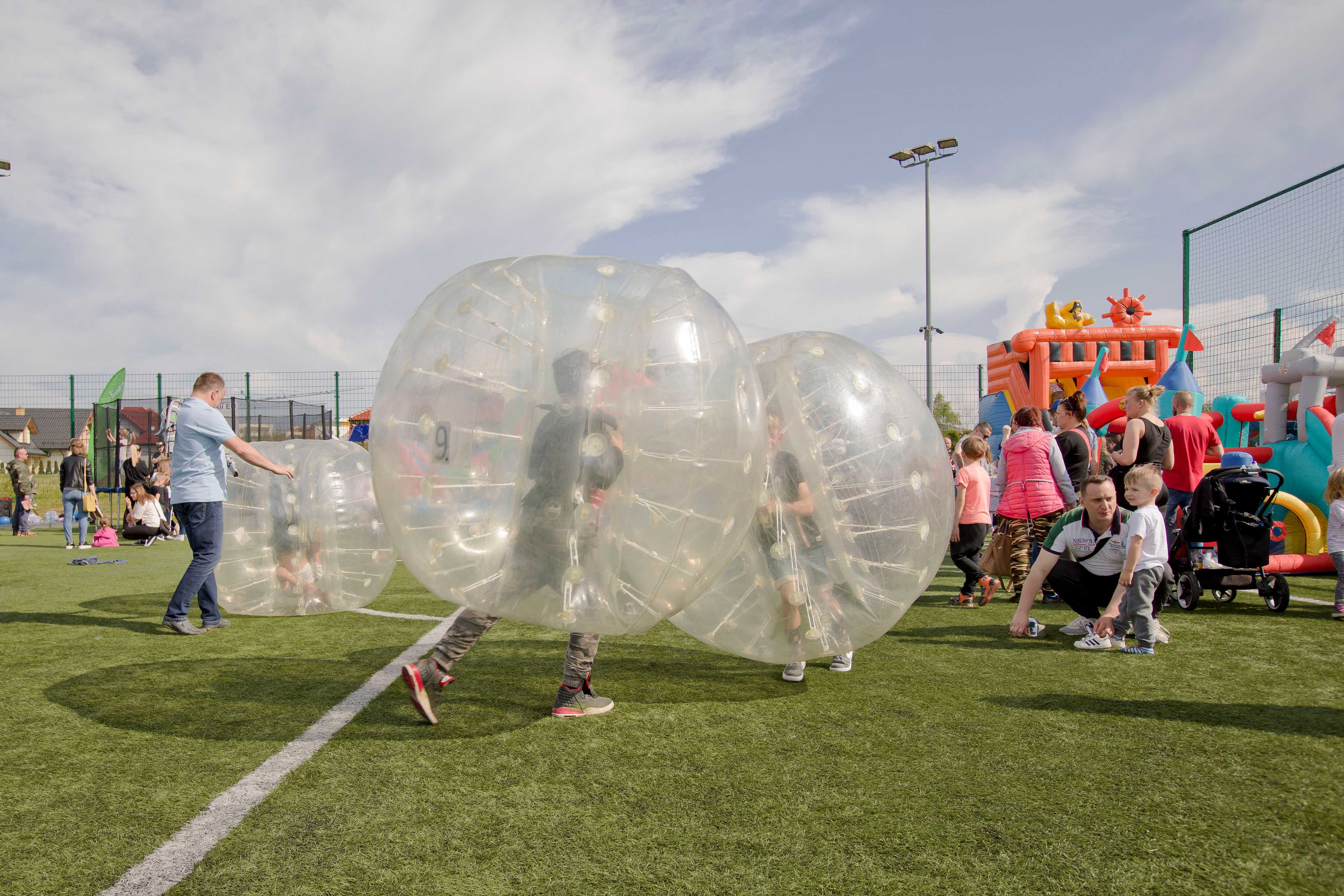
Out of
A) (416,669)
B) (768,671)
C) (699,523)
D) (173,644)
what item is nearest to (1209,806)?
(699,523)

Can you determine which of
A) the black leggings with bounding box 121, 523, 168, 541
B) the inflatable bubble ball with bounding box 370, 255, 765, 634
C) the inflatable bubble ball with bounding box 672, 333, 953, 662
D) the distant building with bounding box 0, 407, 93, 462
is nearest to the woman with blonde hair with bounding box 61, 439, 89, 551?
the black leggings with bounding box 121, 523, 168, 541

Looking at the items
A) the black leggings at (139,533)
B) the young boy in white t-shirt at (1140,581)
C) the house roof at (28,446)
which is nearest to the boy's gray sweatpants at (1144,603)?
the young boy in white t-shirt at (1140,581)

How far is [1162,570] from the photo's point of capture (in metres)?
A: 5.35

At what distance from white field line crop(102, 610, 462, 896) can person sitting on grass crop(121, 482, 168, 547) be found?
458 inches

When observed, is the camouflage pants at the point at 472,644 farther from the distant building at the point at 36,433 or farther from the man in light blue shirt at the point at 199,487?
the distant building at the point at 36,433

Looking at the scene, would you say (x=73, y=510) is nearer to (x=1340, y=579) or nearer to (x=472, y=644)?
(x=472, y=644)

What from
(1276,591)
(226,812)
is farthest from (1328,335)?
(226,812)

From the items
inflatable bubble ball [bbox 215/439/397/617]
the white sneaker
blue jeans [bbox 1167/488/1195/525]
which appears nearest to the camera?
the white sneaker

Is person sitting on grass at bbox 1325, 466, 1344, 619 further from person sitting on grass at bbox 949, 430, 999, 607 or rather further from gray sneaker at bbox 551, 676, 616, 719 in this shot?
gray sneaker at bbox 551, 676, 616, 719

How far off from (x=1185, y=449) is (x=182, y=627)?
8126mm

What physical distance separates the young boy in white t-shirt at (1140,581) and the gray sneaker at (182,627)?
20.0ft

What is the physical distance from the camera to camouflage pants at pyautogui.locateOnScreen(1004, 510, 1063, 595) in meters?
7.17

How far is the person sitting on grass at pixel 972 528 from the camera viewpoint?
24.3 ft

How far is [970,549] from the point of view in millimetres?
7531
